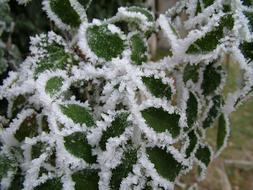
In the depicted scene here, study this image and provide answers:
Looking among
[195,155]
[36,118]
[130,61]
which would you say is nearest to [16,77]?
[36,118]

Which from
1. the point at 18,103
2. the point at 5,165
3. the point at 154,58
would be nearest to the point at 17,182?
the point at 5,165

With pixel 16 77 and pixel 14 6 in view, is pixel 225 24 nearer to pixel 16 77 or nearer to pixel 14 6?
pixel 16 77

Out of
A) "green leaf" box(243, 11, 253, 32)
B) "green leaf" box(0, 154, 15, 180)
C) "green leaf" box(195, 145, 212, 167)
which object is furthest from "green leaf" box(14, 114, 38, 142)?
"green leaf" box(243, 11, 253, 32)

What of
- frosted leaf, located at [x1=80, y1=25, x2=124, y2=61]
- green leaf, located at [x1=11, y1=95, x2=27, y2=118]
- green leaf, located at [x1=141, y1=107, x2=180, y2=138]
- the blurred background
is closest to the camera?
green leaf, located at [x1=141, y1=107, x2=180, y2=138]

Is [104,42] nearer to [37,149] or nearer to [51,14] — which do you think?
[51,14]

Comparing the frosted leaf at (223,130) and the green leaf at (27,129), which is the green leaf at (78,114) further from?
the frosted leaf at (223,130)

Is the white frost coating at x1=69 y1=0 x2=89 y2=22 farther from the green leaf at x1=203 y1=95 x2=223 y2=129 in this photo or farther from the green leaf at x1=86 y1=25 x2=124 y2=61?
the green leaf at x1=203 y1=95 x2=223 y2=129
